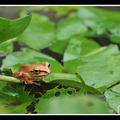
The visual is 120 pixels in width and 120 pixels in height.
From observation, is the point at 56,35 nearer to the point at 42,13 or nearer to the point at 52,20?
the point at 52,20

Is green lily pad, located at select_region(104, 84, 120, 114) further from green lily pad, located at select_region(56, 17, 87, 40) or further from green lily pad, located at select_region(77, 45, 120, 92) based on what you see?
green lily pad, located at select_region(56, 17, 87, 40)

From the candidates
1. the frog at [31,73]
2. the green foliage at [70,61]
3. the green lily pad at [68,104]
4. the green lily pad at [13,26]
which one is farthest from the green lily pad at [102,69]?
the green lily pad at [13,26]

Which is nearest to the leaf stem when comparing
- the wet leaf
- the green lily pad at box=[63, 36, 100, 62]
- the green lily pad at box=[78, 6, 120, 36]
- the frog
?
the frog

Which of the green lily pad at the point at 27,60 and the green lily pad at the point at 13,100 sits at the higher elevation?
the green lily pad at the point at 27,60

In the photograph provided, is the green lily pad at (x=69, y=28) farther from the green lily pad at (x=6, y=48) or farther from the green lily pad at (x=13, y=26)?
the green lily pad at (x=13, y=26)

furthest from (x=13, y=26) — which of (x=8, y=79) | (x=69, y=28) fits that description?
(x=69, y=28)

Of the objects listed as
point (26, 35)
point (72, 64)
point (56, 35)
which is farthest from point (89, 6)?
point (72, 64)
